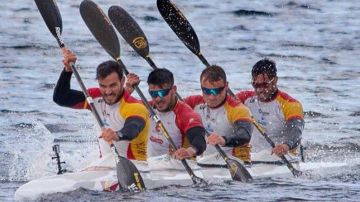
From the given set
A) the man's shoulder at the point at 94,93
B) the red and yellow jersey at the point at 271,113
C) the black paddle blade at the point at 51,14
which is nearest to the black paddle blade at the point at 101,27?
the black paddle blade at the point at 51,14

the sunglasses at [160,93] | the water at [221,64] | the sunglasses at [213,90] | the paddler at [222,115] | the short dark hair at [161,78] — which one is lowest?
the water at [221,64]

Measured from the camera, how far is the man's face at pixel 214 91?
15.4 m

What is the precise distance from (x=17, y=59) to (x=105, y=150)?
13.8 metres

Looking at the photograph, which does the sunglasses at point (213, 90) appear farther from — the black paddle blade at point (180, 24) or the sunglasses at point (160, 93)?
the black paddle blade at point (180, 24)

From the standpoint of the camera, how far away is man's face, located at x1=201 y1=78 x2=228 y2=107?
15.4 metres

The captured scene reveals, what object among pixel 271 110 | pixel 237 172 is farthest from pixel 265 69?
pixel 237 172

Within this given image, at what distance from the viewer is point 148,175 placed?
14.5 m

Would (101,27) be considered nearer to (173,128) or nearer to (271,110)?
(173,128)

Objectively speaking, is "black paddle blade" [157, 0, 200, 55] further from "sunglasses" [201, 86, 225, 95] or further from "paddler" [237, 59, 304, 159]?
"sunglasses" [201, 86, 225, 95]

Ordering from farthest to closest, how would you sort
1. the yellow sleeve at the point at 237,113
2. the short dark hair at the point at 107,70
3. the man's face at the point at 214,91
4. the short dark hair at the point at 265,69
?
the short dark hair at the point at 265,69 < the yellow sleeve at the point at 237,113 < the man's face at the point at 214,91 < the short dark hair at the point at 107,70

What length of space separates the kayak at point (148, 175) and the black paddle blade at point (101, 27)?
187 centimetres

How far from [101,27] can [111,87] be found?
2.11m

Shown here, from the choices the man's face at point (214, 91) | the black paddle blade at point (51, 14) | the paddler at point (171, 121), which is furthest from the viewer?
the black paddle blade at point (51, 14)

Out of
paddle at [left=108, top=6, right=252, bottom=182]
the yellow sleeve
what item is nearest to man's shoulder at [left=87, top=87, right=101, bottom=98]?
the yellow sleeve
